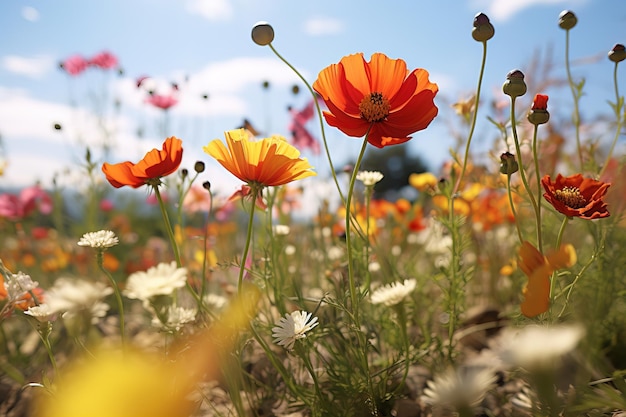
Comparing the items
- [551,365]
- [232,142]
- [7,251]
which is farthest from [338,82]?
[7,251]

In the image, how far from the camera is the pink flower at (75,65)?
8.02 ft

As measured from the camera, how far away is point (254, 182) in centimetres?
89

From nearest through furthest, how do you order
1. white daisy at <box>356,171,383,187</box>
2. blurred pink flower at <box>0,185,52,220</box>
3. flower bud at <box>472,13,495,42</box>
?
flower bud at <box>472,13,495,42</box>
white daisy at <box>356,171,383,187</box>
blurred pink flower at <box>0,185,52,220</box>

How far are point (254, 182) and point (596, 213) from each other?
1.91 ft

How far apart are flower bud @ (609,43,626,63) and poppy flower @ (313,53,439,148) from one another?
493 mm

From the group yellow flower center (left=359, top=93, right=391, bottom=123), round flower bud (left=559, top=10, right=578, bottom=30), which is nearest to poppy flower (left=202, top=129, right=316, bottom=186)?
yellow flower center (left=359, top=93, right=391, bottom=123)

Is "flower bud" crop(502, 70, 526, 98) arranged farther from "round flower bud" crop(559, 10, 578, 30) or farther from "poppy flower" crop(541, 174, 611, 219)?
"round flower bud" crop(559, 10, 578, 30)

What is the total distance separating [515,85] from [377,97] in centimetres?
23

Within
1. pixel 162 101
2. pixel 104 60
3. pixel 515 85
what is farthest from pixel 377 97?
pixel 104 60

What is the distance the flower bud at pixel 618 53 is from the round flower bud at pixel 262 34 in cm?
75

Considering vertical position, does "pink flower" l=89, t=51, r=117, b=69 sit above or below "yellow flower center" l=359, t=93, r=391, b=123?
above

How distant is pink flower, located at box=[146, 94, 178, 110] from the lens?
6.38 feet

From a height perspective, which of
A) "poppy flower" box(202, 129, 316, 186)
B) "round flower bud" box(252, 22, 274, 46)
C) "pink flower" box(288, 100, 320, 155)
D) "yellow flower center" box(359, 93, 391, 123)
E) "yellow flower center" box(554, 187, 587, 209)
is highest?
"pink flower" box(288, 100, 320, 155)

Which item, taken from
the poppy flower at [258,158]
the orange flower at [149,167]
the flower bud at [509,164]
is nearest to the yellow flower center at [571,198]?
the flower bud at [509,164]
